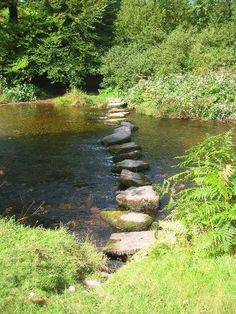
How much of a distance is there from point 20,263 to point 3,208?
150 inches

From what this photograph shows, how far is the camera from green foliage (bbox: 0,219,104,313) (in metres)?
4.46

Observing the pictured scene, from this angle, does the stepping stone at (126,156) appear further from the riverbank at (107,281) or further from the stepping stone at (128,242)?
the riverbank at (107,281)

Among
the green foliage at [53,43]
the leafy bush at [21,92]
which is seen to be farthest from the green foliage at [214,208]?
the green foliage at [53,43]

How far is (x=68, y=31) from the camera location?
24844 millimetres

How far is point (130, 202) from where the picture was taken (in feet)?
28.1

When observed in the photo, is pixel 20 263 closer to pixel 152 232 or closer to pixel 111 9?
pixel 152 232

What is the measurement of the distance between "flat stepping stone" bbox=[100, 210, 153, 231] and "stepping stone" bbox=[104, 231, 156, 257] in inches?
15.7

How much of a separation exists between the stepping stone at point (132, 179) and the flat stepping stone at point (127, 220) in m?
1.43

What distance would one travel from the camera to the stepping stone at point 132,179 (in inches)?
376

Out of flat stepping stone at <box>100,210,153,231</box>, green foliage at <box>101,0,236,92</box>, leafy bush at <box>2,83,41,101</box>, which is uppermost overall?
green foliage at <box>101,0,236,92</box>

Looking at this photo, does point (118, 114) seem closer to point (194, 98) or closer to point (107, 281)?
point (194, 98)

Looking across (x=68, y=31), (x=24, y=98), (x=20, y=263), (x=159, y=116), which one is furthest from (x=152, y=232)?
(x=68, y=31)

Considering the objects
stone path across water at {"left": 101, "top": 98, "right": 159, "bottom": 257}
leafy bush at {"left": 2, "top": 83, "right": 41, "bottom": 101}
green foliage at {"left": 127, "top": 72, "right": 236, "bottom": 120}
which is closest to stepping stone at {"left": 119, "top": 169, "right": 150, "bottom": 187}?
stone path across water at {"left": 101, "top": 98, "right": 159, "bottom": 257}

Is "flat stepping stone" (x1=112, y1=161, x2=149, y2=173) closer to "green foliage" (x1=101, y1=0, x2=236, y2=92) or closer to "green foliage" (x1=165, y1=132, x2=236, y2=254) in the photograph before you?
"green foliage" (x1=165, y1=132, x2=236, y2=254)
